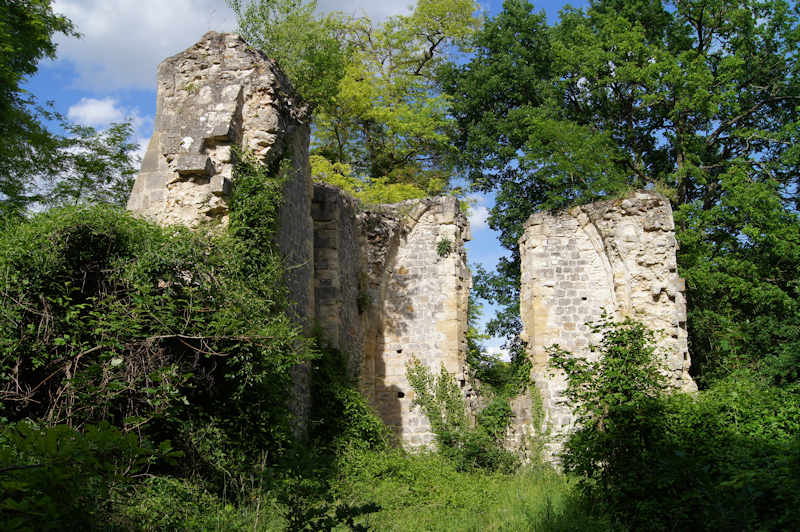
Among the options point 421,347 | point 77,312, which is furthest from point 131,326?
point 421,347

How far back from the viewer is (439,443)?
10289 mm

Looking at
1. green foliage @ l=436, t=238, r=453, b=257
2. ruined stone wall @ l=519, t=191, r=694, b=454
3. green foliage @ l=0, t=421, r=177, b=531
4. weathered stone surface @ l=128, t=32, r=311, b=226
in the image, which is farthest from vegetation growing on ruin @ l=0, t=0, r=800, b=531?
green foliage @ l=436, t=238, r=453, b=257

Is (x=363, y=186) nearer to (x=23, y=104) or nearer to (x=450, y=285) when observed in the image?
(x=450, y=285)

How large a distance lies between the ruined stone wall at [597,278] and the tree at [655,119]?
2.00 metres

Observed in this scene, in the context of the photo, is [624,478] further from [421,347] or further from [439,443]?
[421,347]

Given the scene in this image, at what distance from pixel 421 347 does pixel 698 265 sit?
7.69 metres

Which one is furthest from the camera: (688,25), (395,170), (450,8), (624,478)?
(450,8)

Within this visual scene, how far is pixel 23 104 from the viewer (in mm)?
12422

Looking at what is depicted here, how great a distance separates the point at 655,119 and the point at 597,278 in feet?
26.4

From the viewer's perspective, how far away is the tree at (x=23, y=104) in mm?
11062

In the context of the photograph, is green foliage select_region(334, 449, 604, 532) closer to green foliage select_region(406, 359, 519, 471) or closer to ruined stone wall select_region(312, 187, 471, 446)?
green foliage select_region(406, 359, 519, 471)

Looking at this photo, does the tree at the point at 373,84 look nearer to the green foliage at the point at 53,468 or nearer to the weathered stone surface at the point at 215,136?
the weathered stone surface at the point at 215,136

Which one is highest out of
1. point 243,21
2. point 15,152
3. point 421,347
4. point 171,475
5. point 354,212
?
point 243,21

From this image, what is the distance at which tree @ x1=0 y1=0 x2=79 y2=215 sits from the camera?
11062mm
